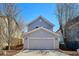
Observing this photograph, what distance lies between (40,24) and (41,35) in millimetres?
227

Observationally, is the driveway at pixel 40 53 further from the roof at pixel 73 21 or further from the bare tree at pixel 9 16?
the roof at pixel 73 21

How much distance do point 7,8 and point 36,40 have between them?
842 mm

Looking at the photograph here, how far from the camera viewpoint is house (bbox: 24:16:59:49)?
480cm

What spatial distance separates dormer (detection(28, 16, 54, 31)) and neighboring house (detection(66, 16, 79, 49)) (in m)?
0.35

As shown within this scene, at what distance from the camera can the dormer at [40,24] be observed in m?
4.78

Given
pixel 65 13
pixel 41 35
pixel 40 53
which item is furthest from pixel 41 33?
pixel 65 13

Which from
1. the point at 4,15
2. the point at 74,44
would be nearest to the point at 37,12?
the point at 4,15

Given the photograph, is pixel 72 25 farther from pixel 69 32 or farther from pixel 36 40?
pixel 36 40

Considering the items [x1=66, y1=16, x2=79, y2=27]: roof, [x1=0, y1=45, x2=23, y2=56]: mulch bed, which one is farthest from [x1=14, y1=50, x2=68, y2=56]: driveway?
[x1=66, y1=16, x2=79, y2=27]: roof

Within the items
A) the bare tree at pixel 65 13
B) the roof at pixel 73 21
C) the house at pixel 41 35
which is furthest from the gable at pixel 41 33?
the roof at pixel 73 21

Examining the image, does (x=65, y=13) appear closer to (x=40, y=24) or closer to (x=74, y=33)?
(x=74, y=33)

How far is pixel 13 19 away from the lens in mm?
4820

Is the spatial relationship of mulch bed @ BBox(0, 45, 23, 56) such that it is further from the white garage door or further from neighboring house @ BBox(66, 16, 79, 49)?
neighboring house @ BBox(66, 16, 79, 49)

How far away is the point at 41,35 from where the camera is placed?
4.88 meters
